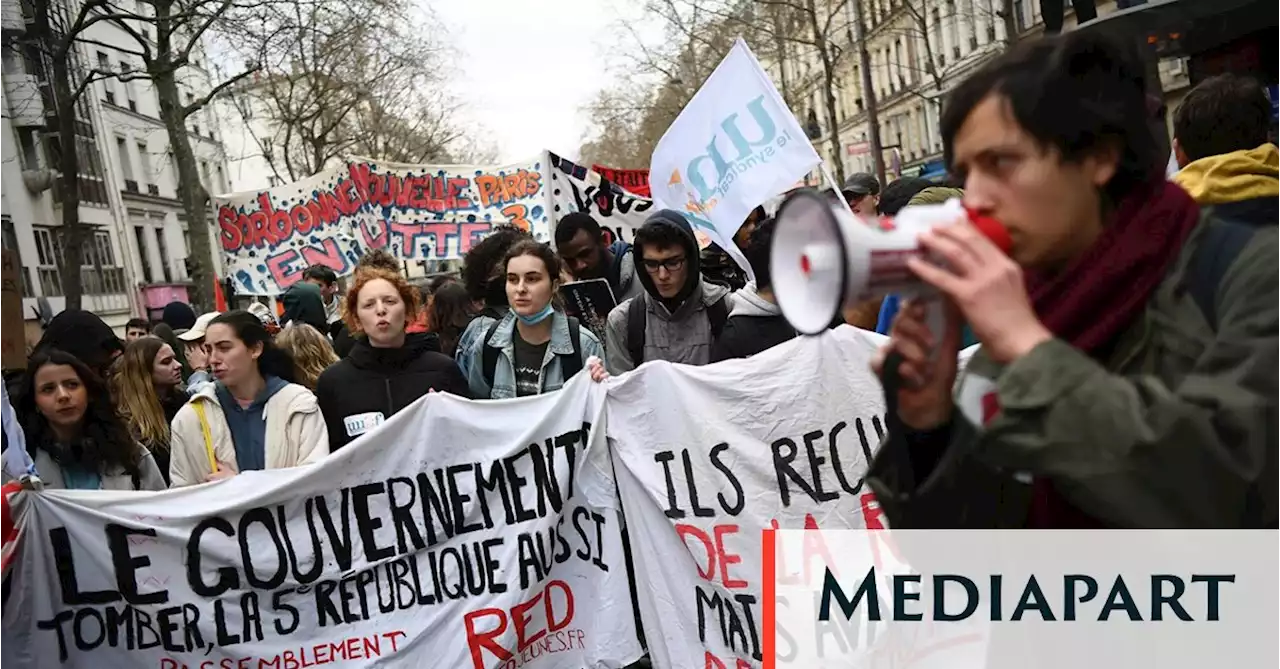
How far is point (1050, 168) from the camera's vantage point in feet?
3.46

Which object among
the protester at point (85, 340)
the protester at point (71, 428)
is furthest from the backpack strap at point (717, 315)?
the protester at point (85, 340)

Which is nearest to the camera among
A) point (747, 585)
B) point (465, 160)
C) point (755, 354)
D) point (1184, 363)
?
point (1184, 363)

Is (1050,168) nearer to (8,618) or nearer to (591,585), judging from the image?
(591,585)

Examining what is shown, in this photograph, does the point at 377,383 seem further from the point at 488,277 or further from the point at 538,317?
the point at 488,277

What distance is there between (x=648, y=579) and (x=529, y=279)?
1291 millimetres

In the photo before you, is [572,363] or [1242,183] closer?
[1242,183]

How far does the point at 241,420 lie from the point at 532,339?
3.99 feet

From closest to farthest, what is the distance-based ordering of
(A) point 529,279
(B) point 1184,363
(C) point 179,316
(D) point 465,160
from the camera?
(B) point 1184,363 → (A) point 529,279 → (C) point 179,316 → (D) point 465,160

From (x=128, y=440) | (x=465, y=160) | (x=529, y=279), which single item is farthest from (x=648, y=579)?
(x=465, y=160)

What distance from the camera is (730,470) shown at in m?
3.81

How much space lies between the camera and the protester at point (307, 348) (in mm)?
5832

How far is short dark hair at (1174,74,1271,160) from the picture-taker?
119 inches

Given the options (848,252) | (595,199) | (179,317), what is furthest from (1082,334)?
(179,317)

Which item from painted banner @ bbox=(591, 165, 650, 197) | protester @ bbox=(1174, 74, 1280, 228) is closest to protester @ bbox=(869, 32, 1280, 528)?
protester @ bbox=(1174, 74, 1280, 228)
